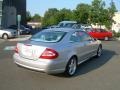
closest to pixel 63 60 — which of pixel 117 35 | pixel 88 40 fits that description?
pixel 88 40

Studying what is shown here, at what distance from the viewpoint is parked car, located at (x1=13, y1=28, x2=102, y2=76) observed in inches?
298

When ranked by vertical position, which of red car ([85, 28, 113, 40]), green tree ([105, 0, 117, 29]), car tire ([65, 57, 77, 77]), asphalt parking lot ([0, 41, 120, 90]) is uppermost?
green tree ([105, 0, 117, 29])

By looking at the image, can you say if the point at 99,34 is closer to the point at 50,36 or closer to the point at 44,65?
the point at 50,36

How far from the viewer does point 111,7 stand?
114 ft

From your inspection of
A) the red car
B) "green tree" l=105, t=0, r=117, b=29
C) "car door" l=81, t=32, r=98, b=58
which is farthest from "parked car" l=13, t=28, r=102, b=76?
"green tree" l=105, t=0, r=117, b=29

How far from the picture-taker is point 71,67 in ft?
27.7

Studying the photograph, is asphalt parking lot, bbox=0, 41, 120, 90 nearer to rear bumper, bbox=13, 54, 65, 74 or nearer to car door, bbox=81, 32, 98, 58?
rear bumper, bbox=13, 54, 65, 74

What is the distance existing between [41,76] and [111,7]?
2808cm

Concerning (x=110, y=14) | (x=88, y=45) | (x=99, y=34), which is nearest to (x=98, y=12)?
(x=110, y=14)

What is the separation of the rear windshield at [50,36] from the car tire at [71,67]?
31.9 inches

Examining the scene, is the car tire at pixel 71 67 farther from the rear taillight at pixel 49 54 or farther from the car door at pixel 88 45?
the car door at pixel 88 45

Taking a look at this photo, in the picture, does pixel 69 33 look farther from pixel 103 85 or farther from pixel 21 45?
pixel 103 85

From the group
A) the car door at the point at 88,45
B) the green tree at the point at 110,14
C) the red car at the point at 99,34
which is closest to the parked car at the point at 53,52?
the car door at the point at 88,45

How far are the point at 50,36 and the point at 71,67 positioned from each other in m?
1.21
